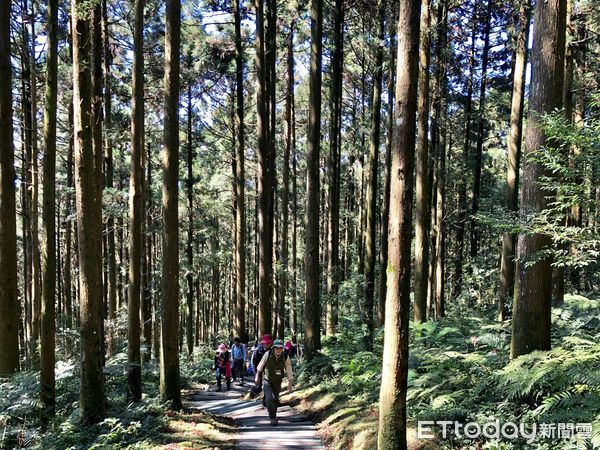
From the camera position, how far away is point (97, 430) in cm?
816

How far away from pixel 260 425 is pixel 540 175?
7042mm

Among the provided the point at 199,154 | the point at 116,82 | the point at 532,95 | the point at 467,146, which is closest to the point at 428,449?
the point at 532,95

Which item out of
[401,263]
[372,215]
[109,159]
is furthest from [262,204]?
[401,263]

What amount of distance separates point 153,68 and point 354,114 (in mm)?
12276

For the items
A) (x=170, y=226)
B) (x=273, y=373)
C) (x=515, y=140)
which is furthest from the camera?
(x=515, y=140)

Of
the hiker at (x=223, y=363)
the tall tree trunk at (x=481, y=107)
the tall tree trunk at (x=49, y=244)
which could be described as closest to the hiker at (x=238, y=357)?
the hiker at (x=223, y=363)

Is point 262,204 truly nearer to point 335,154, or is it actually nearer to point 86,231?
point 335,154

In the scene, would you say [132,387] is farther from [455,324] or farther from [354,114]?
[354,114]

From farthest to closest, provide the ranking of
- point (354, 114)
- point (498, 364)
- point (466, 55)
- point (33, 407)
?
point (354, 114) < point (466, 55) < point (33, 407) < point (498, 364)

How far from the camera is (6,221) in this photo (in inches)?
387

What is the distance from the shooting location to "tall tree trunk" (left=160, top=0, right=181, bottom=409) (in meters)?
9.28

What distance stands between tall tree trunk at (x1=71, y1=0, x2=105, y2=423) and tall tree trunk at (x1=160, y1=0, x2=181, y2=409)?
4.25 feet

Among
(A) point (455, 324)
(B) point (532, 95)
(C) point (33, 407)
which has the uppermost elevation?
(B) point (532, 95)

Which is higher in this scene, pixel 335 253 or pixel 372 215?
pixel 372 215
